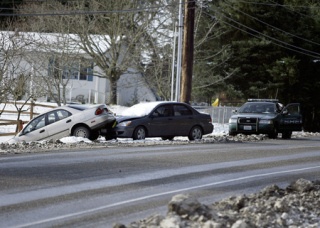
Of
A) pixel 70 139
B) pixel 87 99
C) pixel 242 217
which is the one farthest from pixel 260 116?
pixel 87 99

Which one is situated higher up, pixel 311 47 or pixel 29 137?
pixel 311 47

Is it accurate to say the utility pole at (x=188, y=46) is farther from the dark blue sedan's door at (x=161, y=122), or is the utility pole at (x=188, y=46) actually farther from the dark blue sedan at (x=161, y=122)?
the dark blue sedan's door at (x=161, y=122)

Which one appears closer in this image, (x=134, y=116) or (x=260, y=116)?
(x=134, y=116)

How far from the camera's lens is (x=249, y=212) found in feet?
29.0

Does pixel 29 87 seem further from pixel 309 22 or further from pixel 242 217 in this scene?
pixel 242 217

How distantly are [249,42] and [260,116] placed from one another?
19.8 meters

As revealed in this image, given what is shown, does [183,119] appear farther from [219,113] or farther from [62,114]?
[219,113]

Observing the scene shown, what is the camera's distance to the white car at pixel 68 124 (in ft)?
79.2

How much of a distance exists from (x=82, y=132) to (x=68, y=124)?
581 mm

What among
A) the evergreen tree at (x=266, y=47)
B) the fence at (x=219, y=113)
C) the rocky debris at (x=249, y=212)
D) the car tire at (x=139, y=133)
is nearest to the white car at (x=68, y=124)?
the car tire at (x=139, y=133)

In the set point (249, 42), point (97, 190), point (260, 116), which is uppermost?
point (249, 42)

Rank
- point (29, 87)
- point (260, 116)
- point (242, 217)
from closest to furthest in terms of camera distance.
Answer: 1. point (242, 217)
2. point (260, 116)
3. point (29, 87)

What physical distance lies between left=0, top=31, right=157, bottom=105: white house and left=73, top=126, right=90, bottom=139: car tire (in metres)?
6.48

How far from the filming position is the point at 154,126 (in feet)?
82.3
